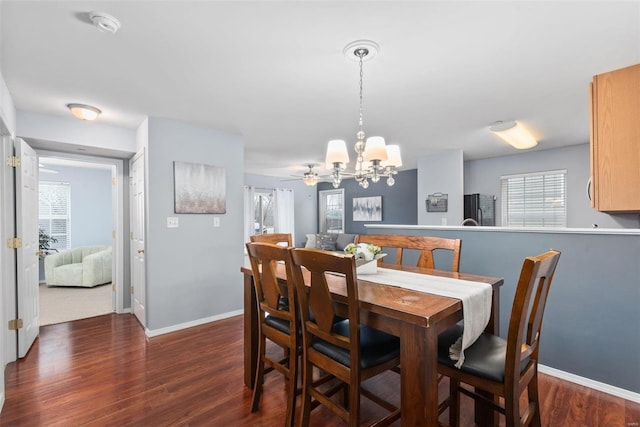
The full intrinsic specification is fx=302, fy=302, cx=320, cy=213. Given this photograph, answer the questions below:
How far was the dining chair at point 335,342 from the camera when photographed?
134 cm

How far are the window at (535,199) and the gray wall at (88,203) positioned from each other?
7.46 m

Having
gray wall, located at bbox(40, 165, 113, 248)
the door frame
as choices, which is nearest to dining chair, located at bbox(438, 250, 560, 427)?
the door frame

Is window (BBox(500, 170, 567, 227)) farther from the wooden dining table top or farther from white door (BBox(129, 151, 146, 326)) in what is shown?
white door (BBox(129, 151, 146, 326))

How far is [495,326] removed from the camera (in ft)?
5.97

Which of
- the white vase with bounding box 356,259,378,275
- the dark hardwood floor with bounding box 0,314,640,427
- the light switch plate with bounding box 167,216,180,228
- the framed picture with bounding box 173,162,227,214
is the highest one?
the framed picture with bounding box 173,162,227,214

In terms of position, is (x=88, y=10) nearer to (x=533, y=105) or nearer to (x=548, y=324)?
(x=533, y=105)

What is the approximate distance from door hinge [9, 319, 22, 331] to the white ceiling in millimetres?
1943

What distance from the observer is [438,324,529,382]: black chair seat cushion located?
134cm

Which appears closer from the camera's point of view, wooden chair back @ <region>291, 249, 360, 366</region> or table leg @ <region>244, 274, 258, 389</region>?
wooden chair back @ <region>291, 249, 360, 366</region>

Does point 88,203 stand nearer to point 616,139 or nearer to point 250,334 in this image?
point 250,334

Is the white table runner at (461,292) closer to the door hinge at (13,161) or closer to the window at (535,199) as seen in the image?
the door hinge at (13,161)

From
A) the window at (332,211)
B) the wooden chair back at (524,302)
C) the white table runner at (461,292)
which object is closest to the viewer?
the wooden chair back at (524,302)

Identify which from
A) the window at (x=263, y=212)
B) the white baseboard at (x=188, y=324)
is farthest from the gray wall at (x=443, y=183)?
the window at (x=263, y=212)

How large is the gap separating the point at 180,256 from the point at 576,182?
17.9 ft
